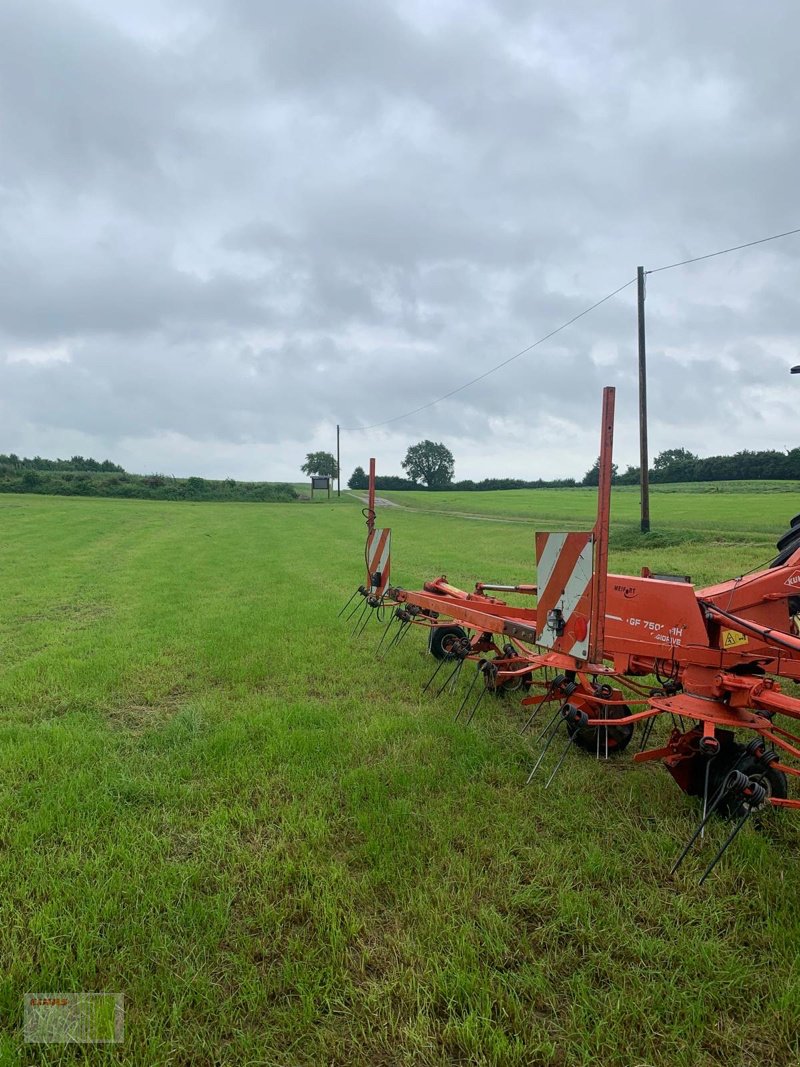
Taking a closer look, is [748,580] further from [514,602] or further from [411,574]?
[411,574]

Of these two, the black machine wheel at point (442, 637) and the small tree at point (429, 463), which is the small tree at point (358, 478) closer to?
the small tree at point (429, 463)

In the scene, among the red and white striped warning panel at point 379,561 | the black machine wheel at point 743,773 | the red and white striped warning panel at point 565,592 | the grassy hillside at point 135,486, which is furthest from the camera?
the grassy hillside at point 135,486

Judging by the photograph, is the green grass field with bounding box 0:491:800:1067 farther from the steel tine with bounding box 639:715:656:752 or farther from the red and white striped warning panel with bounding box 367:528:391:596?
the red and white striped warning panel with bounding box 367:528:391:596

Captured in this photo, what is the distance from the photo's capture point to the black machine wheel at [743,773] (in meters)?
2.85

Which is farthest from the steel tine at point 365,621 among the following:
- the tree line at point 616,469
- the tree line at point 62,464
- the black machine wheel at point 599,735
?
the tree line at point 62,464

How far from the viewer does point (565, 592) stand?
3801 millimetres

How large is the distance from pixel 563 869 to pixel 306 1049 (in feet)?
4.67

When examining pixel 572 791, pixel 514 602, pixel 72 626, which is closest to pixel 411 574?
pixel 514 602

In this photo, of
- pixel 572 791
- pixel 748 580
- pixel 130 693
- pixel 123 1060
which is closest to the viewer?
pixel 123 1060

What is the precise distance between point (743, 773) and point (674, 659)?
1056mm

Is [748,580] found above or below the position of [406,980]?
above

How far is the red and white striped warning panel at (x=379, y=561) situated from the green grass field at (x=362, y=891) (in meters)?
1.77

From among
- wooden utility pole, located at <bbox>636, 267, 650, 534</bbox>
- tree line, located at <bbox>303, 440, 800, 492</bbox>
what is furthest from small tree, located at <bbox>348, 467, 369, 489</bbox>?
wooden utility pole, located at <bbox>636, 267, 650, 534</bbox>

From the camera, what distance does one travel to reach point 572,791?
11.6 feet
